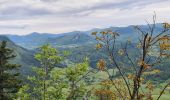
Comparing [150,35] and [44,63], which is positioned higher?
[150,35]

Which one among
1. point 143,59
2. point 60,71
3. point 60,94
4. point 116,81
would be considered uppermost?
point 143,59

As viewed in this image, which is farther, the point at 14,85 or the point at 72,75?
the point at 14,85

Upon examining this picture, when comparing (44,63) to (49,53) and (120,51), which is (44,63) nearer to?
(49,53)

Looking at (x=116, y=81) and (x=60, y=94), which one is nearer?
(x=116, y=81)

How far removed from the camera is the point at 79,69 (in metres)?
37.2

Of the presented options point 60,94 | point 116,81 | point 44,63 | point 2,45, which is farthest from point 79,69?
point 116,81

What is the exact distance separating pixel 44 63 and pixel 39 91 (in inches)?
146

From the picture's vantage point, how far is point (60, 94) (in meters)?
41.7

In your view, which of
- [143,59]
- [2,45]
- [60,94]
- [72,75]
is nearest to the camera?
[143,59]

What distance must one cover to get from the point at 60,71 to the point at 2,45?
8541 millimetres

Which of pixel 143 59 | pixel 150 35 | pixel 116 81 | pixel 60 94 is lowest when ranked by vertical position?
pixel 60 94

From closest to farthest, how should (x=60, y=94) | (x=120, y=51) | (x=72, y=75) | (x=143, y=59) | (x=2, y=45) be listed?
(x=143, y=59) < (x=120, y=51) < (x=72, y=75) < (x=60, y=94) < (x=2, y=45)

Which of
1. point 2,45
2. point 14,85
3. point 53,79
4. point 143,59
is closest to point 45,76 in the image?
point 53,79

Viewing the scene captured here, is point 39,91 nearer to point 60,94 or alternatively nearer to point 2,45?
point 60,94
